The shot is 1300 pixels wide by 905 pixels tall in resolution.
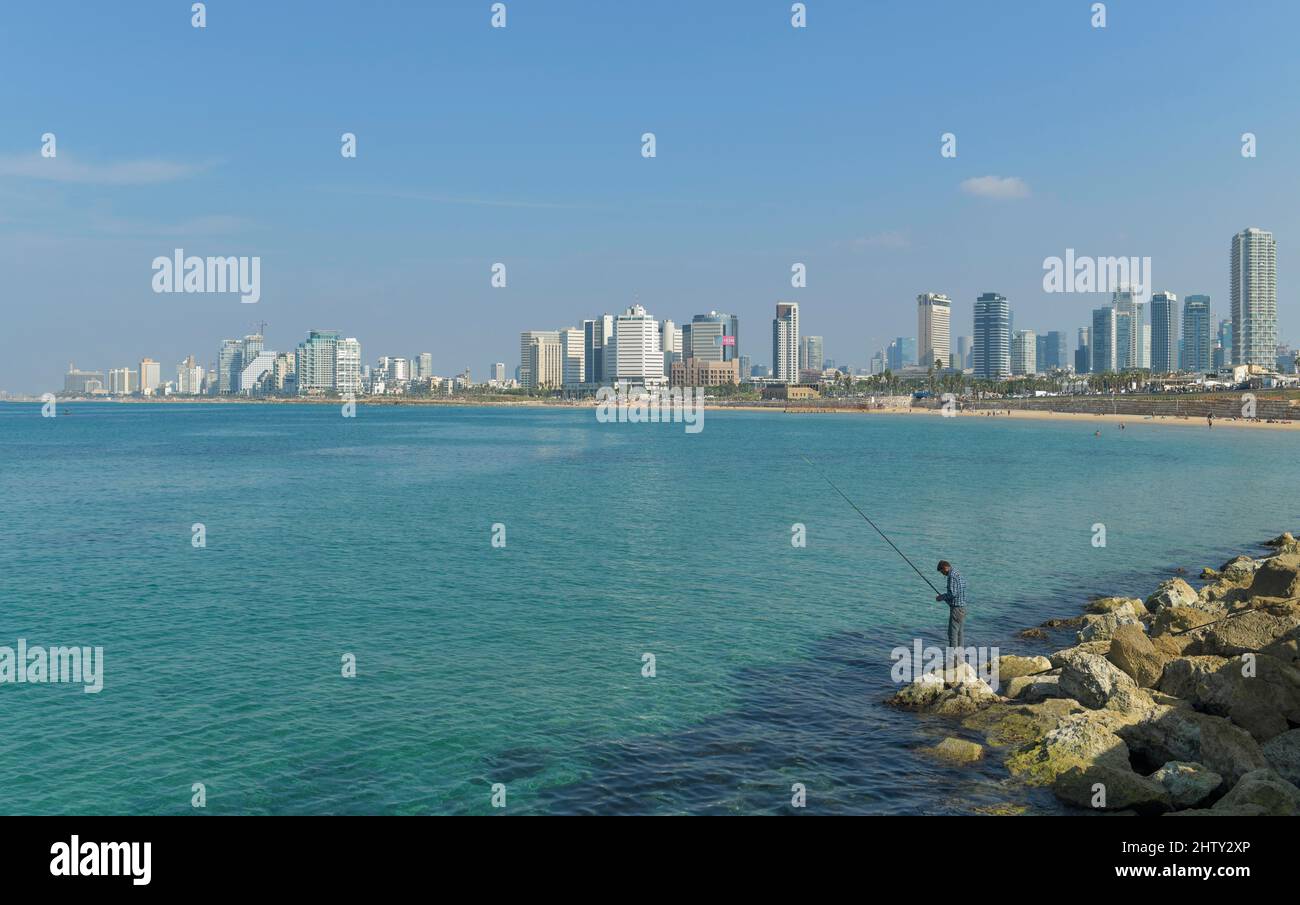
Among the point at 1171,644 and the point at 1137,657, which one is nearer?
the point at 1137,657

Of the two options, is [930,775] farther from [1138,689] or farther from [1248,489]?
[1248,489]

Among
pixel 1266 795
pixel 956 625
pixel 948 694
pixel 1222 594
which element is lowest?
pixel 948 694

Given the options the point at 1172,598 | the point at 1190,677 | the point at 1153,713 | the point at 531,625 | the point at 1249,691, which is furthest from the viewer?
the point at 531,625

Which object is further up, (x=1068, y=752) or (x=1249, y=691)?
(x=1249, y=691)

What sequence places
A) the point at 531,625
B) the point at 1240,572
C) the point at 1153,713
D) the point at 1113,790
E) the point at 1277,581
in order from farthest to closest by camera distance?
the point at 1240,572, the point at 531,625, the point at 1277,581, the point at 1153,713, the point at 1113,790

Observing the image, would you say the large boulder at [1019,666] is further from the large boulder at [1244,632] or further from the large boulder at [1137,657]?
the large boulder at [1244,632]

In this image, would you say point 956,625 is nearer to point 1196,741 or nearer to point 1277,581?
point 1196,741

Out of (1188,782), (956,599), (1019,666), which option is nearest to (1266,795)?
(1188,782)

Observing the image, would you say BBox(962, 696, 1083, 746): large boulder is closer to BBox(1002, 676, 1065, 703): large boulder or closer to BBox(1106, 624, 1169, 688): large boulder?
BBox(1002, 676, 1065, 703): large boulder

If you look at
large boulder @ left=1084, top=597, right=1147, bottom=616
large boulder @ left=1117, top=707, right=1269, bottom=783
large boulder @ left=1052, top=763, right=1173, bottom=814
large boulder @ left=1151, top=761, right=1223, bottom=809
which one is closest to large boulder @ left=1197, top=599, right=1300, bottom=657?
large boulder @ left=1117, top=707, right=1269, bottom=783
